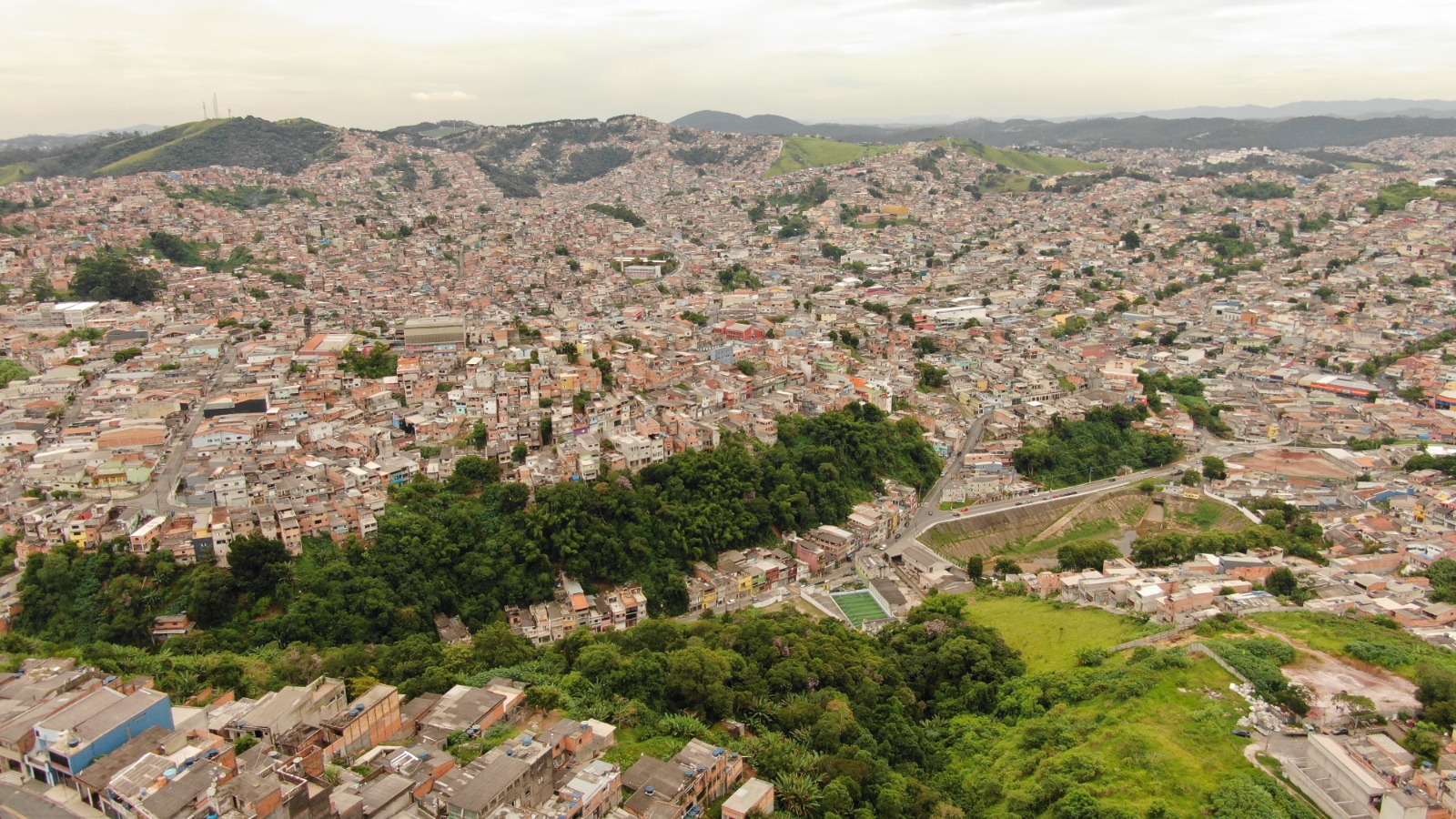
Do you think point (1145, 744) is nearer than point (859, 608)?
Yes

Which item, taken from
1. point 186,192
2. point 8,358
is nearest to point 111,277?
point 8,358

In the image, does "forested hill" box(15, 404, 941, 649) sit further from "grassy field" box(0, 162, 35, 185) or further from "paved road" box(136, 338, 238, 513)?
"grassy field" box(0, 162, 35, 185)

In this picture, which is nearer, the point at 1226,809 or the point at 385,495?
the point at 1226,809

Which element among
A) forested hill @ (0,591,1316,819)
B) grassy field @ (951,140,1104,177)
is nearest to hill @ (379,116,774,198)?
grassy field @ (951,140,1104,177)

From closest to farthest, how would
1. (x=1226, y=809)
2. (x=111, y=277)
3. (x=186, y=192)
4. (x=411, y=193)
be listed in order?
(x=1226, y=809) < (x=111, y=277) < (x=186, y=192) < (x=411, y=193)

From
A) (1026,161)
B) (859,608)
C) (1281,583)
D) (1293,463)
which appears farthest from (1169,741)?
(1026,161)

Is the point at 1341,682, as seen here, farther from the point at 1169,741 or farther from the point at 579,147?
the point at 579,147

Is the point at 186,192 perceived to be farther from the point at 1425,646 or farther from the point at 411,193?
the point at 1425,646
